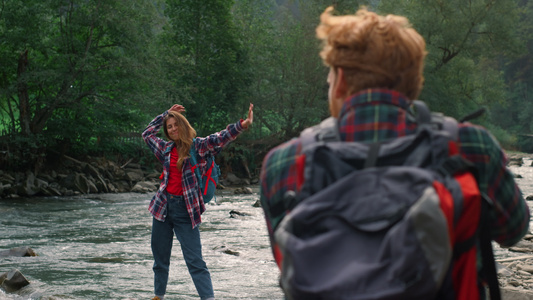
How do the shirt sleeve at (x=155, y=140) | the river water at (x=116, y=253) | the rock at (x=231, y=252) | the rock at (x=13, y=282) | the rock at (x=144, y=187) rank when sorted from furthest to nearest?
the rock at (x=144, y=187), the rock at (x=231, y=252), the river water at (x=116, y=253), the rock at (x=13, y=282), the shirt sleeve at (x=155, y=140)

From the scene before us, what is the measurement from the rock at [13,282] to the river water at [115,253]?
0.10 m

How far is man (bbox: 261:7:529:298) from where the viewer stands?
6.02 ft

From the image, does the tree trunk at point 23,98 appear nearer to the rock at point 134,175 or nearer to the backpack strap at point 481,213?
the rock at point 134,175

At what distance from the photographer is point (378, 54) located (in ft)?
6.19

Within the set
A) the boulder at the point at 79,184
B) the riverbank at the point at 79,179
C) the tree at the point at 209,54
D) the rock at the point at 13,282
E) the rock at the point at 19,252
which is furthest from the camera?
the tree at the point at 209,54

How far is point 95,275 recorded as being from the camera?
8828 millimetres

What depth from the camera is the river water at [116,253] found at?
780 cm

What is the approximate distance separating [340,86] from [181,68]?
3032cm

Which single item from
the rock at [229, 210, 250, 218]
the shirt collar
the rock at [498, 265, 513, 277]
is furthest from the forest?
the shirt collar

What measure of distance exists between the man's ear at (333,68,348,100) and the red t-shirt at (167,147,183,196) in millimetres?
4509

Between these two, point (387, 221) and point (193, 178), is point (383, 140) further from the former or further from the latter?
point (193, 178)

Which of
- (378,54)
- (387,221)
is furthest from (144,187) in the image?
(387,221)

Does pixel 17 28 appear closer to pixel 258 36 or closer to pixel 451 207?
pixel 258 36

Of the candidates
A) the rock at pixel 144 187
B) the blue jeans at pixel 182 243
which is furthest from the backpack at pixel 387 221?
the rock at pixel 144 187
